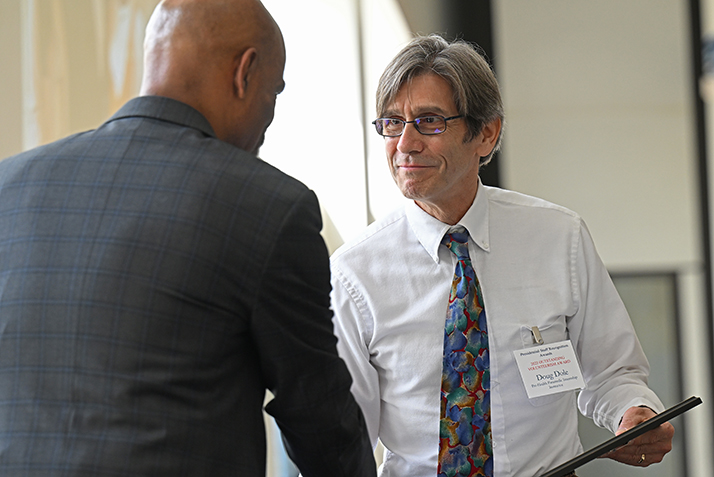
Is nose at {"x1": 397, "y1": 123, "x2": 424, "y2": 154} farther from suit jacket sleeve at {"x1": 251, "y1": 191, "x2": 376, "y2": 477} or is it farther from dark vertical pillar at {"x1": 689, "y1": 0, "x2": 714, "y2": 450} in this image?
dark vertical pillar at {"x1": 689, "y1": 0, "x2": 714, "y2": 450}

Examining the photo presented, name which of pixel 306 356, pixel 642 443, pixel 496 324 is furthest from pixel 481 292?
pixel 306 356

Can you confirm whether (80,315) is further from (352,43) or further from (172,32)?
(352,43)

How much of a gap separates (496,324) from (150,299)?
108 centimetres

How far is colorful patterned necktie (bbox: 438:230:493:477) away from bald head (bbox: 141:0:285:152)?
0.86m

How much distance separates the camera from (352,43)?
321 centimetres

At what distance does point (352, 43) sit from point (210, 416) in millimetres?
2446

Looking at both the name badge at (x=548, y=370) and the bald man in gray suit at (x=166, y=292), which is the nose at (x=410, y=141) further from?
the bald man in gray suit at (x=166, y=292)

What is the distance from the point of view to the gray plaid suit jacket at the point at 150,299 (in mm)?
996

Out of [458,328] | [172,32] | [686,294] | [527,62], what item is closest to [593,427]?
A: [686,294]

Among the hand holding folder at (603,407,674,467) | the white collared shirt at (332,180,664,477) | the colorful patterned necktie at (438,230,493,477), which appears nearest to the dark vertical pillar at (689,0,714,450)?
the white collared shirt at (332,180,664,477)

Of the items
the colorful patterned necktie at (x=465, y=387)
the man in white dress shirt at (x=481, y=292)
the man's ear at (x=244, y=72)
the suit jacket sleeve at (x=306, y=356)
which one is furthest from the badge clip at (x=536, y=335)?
the man's ear at (x=244, y=72)

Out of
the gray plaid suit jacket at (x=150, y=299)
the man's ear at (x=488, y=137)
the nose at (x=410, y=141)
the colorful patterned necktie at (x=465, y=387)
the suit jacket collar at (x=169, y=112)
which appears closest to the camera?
the gray plaid suit jacket at (x=150, y=299)

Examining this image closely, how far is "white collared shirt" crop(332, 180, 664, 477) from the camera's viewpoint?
1807 mm

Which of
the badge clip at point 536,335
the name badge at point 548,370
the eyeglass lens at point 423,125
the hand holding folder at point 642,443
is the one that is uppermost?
the eyeglass lens at point 423,125
